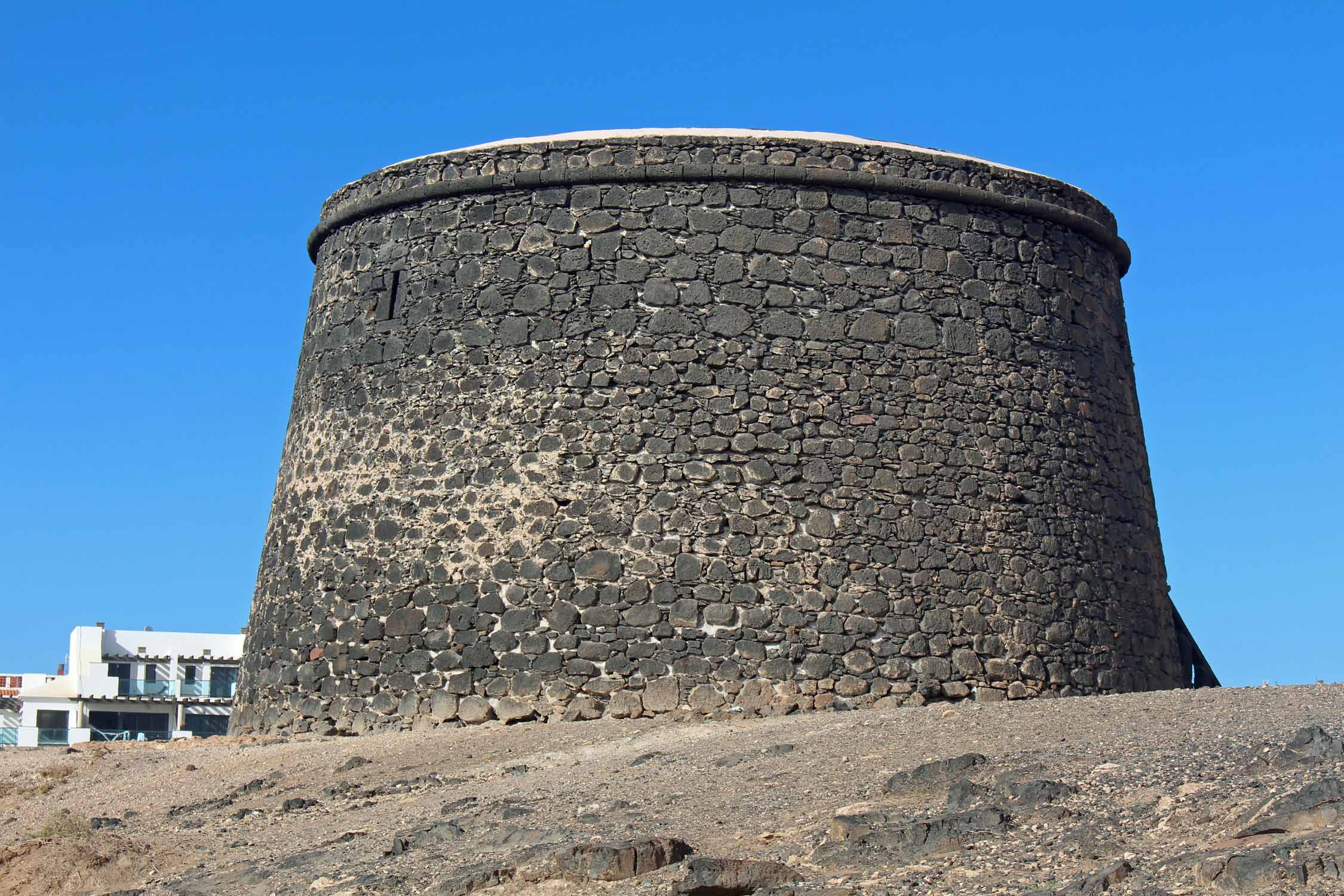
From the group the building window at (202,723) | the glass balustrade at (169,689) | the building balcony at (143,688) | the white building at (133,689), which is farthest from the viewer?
the building balcony at (143,688)

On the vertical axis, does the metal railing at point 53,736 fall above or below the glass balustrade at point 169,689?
below

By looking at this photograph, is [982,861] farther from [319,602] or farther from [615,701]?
[319,602]

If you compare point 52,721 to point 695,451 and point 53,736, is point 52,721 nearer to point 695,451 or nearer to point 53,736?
point 53,736

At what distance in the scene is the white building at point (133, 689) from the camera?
123ft

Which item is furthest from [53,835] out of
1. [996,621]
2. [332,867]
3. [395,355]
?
[996,621]

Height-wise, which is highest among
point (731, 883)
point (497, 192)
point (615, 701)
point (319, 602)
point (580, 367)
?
point (497, 192)

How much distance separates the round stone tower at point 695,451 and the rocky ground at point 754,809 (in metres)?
1.01

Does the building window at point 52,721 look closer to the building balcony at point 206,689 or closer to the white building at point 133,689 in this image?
the white building at point 133,689

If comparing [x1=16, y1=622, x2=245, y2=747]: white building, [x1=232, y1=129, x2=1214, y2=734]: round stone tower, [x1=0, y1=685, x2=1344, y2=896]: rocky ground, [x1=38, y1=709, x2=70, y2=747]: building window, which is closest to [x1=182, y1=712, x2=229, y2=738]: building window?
[x1=16, y1=622, x2=245, y2=747]: white building

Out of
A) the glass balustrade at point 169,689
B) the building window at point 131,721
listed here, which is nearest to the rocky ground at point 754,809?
the building window at point 131,721

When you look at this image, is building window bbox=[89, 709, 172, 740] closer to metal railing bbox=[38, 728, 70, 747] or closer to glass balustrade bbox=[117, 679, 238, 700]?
glass balustrade bbox=[117, 679, 238, 700]

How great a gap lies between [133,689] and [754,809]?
34295mm

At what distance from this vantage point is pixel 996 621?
44.8 feet

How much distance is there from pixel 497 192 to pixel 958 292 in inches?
155
